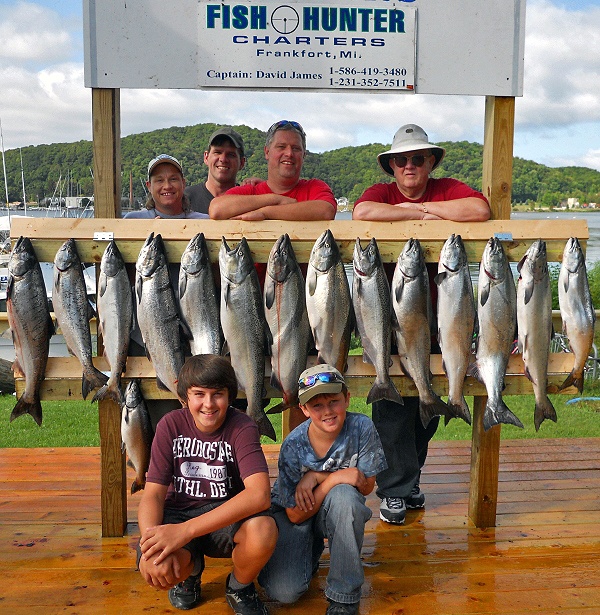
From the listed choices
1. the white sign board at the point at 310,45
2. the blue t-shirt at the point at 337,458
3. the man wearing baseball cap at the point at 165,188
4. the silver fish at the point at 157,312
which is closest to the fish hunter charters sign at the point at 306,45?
the white sign board at the point at 310,45

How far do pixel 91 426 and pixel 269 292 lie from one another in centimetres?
397

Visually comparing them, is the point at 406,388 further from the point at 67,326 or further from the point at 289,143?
the point at 67,326

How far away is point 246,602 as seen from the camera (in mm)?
2795

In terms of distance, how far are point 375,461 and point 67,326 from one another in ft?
5.23

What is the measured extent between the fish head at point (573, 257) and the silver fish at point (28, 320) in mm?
2536

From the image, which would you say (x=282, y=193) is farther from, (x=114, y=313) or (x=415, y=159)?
(x=114, y=313)

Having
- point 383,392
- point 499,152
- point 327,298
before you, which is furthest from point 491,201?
point 383,392

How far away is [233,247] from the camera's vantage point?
133 inches

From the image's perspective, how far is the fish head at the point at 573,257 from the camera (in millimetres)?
3406

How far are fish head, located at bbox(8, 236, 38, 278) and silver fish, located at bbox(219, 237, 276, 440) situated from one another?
913 mm

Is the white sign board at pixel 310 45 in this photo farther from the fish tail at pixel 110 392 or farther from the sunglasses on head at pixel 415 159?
the fish tail at pixel 110 392

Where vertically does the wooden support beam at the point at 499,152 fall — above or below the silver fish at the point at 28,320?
above

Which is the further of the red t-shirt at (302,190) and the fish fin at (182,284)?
the red t-shirt at (302,190)

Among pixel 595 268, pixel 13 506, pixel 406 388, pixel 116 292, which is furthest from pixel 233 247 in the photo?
pixel 595 268
